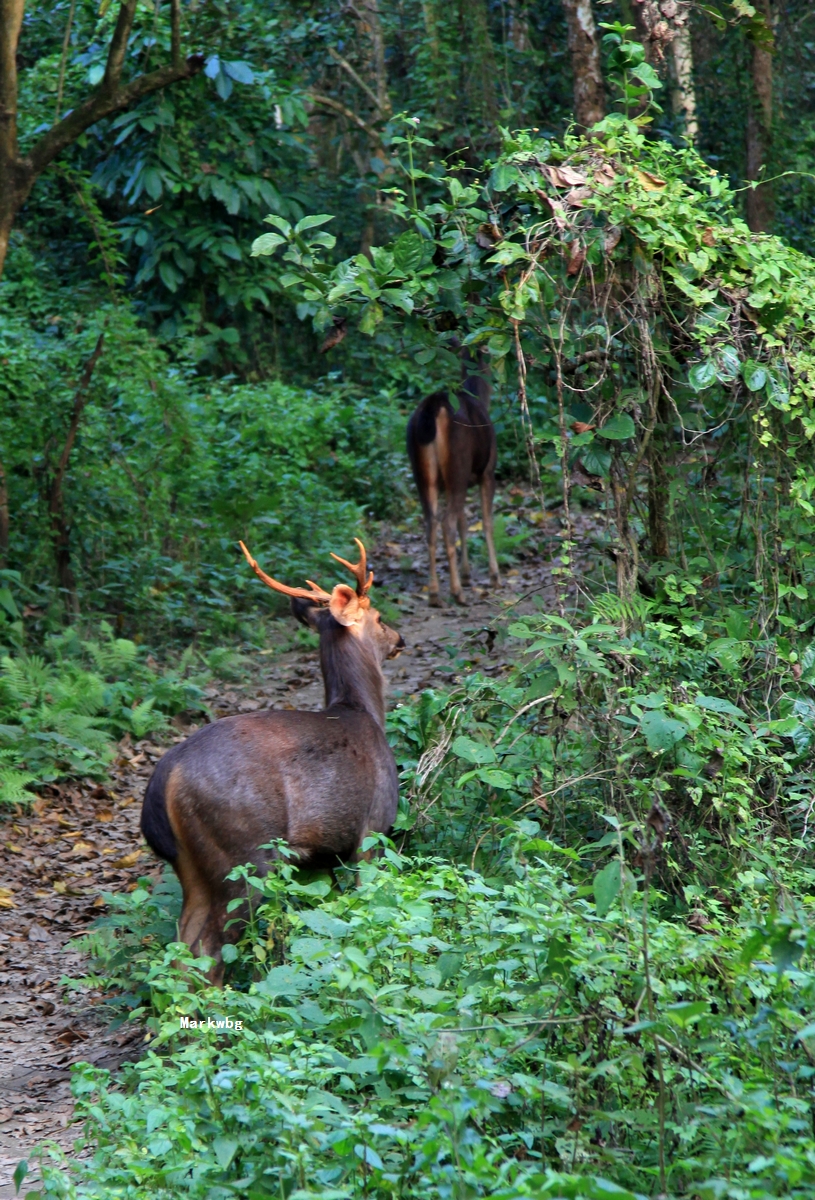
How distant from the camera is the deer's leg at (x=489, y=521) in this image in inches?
450

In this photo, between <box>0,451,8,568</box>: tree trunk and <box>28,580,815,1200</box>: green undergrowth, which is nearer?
<box>28,580,815,1200</box>: green undergrowth

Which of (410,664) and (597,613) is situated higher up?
(597,613)

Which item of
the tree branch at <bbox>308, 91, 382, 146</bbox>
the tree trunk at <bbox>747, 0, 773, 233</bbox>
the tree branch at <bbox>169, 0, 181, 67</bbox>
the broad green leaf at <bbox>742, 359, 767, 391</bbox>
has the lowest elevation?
the broad green leaf at <bbox>742, 359, 767, 391</bbox>

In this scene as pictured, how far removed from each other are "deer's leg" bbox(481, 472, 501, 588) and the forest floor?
172mm

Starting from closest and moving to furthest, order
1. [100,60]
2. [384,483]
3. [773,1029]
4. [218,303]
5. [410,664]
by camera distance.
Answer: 1. [773,1029]
2. [410,664]
3. [384,483]
4. [100,60]
5. [218,303]

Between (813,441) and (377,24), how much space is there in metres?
12.7

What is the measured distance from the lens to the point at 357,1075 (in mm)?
3949

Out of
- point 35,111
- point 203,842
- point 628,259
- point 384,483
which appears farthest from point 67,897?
point 35,111

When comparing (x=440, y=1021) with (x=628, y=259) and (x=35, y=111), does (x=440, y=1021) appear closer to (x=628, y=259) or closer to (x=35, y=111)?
(x=628, y=259)

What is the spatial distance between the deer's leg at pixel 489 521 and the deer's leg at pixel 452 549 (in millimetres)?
489

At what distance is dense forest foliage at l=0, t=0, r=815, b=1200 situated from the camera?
3.54 meters

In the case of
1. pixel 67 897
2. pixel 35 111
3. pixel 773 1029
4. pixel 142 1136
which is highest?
pixel 35 111

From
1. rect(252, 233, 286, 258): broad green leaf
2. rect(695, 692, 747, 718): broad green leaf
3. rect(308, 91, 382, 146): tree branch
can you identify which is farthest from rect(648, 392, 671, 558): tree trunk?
rect(308, 91, 382, 146): tree branch

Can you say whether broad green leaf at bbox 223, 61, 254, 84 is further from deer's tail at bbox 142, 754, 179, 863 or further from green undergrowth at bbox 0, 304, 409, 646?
deer's tail at bbox 142, 754, 179, 863
